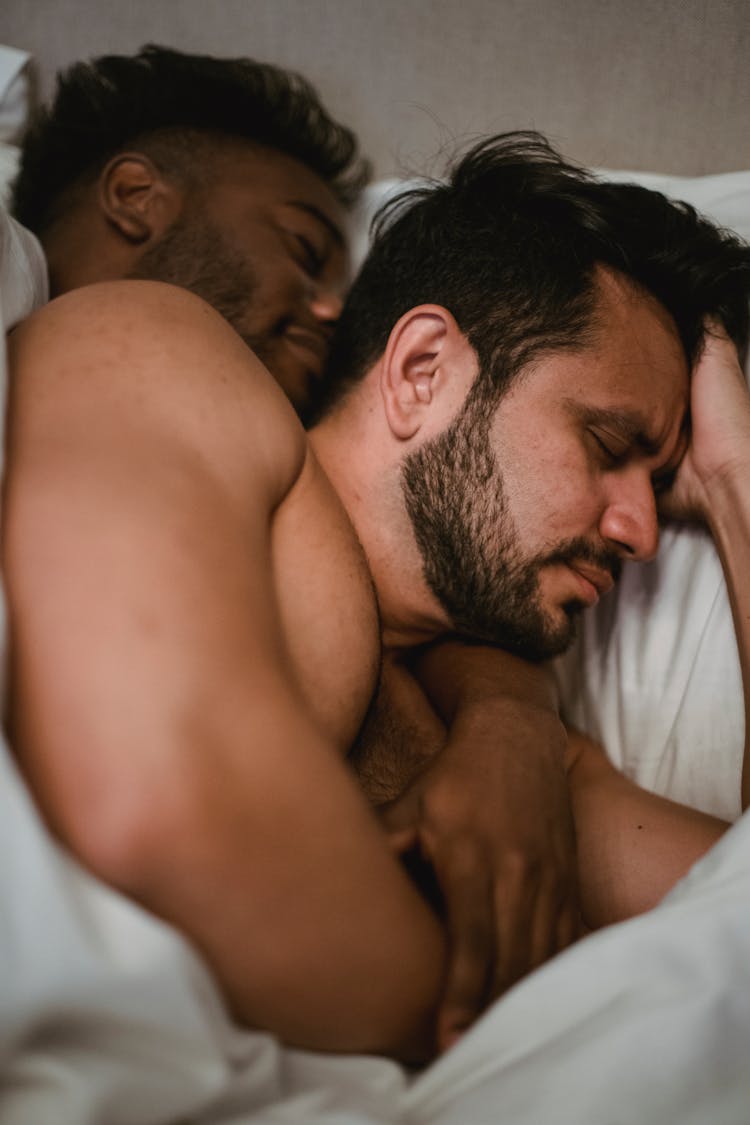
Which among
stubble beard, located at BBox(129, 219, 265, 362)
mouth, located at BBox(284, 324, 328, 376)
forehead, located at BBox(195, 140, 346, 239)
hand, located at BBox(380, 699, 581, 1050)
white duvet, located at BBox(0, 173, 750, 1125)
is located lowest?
hand, located at BBox(380, 699, 581, 1050)

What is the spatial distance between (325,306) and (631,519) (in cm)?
57

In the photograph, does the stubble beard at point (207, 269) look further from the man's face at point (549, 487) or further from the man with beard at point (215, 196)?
the man's face at point (549, 487)

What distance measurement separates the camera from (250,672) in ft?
1.86

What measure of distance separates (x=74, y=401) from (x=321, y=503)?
0.27 m

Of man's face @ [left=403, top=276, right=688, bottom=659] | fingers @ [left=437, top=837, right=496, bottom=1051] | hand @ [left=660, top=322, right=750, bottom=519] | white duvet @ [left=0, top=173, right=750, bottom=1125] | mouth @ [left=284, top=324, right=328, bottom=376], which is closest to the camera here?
white duvet @ [left=0, top=173, right=750, bottom=1125]

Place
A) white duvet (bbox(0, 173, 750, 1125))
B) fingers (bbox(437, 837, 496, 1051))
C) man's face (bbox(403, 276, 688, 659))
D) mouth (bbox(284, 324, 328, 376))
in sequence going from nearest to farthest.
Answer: white duvet (bbox(0, 173, 750, 1125)), fingers (bbox(437, 837, 496, 1051)), man's face (bbox(403, 276, 688, 659)), mouth (bbox(284, 324, 328, 376))

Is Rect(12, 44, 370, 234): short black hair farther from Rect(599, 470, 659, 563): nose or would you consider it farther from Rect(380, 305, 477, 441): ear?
Rect(599, 470, 659, 563): nose

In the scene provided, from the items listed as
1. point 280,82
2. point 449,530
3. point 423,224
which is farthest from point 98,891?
point 280,82

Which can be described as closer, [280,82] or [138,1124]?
[138,1124]

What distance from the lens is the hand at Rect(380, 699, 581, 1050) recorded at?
25.8 inches

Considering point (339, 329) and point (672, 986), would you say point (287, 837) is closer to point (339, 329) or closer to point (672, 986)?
point (672, 986)

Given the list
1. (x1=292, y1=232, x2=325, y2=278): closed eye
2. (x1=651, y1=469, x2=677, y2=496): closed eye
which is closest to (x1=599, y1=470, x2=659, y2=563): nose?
(x1=651, y1=469, x2=677, y2=496): closed eye

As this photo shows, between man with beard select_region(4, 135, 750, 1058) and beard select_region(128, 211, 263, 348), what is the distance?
0.16 metres

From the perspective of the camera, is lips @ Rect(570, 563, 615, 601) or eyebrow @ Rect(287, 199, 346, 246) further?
eyebrow @ Rect(287, 199, 346, 246)
